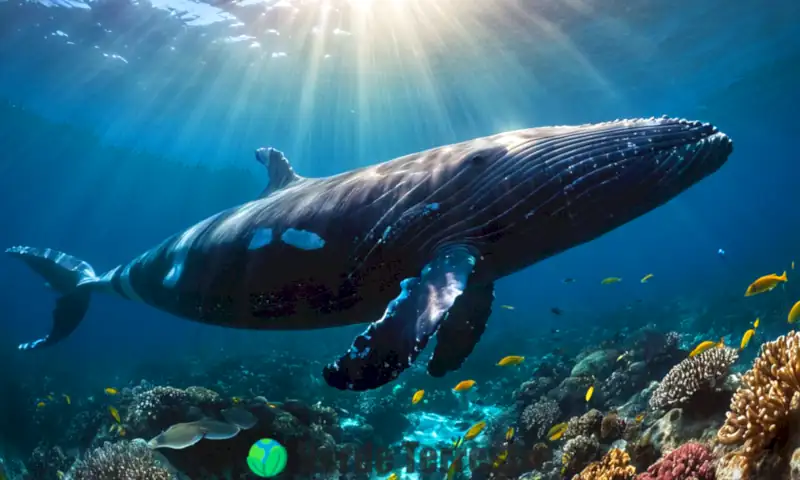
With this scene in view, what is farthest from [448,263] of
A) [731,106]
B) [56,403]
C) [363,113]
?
[731,106]

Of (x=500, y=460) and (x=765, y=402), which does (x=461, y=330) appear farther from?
(x=500, y=460)

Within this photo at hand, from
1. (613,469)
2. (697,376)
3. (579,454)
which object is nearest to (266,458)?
(579,454)

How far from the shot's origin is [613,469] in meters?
5.30

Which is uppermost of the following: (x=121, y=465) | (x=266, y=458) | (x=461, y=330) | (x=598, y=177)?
(x=598, y=177)

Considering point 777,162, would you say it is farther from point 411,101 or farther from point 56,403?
point 56,403

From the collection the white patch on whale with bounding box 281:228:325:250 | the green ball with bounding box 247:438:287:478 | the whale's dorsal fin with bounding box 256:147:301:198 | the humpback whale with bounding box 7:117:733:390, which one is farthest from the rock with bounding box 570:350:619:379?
the white patch on whale with bounding box 281:228:325:250

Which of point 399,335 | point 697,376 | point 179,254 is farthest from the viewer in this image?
point 179,254

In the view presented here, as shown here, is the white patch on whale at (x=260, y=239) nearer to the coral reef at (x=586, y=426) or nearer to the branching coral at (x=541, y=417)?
the coral reef at (x=586, y=426)

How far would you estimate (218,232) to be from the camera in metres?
6.17

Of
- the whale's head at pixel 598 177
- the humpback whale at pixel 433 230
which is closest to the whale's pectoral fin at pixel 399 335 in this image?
the humpback whale at pixel 433 230

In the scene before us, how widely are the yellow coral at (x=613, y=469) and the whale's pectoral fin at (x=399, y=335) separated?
11.5 ft

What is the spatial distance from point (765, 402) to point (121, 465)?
8962 mm

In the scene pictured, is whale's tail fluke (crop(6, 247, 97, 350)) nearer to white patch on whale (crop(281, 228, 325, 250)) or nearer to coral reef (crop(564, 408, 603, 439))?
white patch on whale (crop(281, 228, 325, 250))

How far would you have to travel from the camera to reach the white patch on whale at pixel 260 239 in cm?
520
